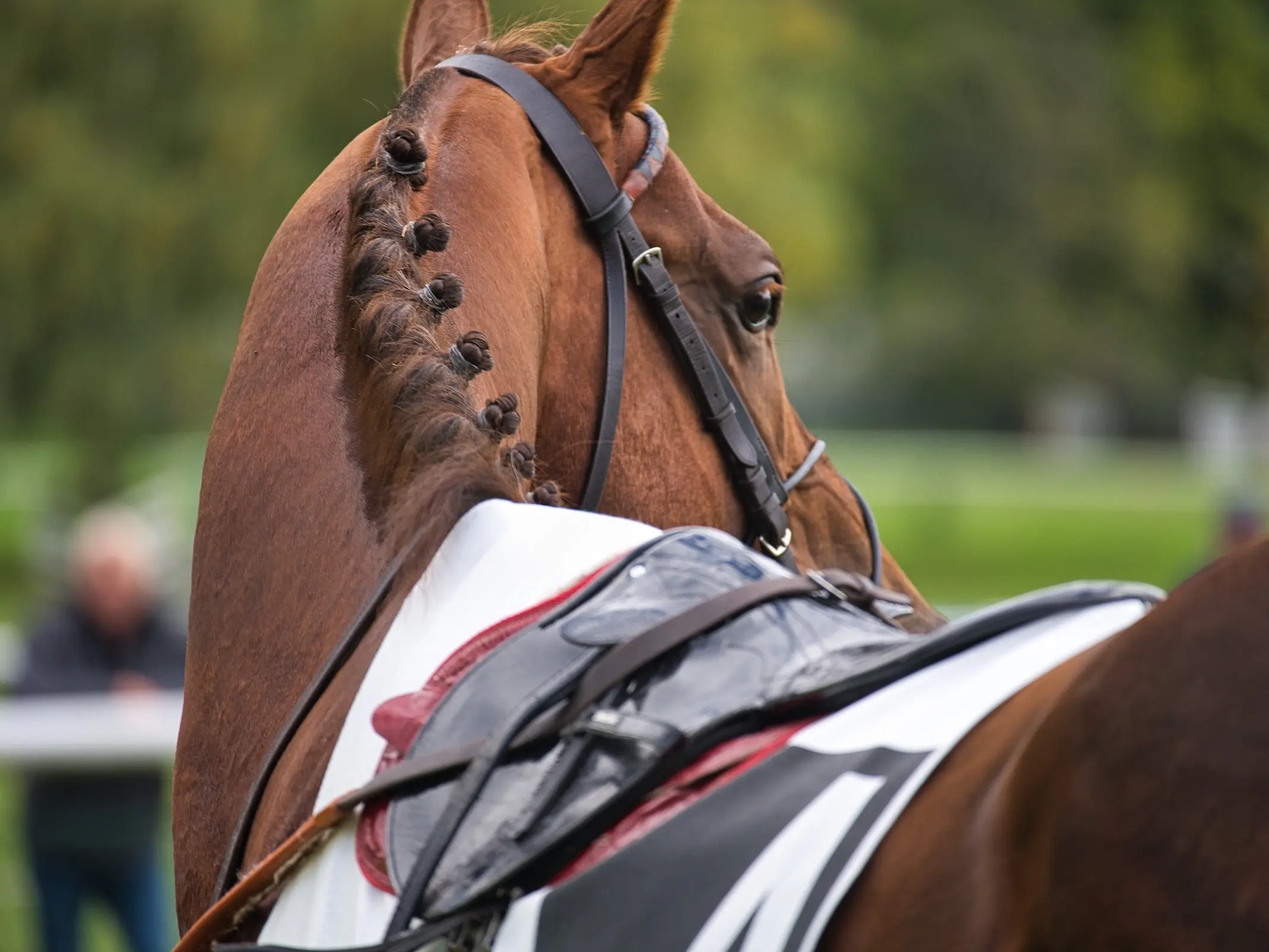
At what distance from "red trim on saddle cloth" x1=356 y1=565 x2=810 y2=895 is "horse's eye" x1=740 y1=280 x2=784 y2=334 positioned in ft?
2.86

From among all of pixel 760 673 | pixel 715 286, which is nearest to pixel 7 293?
pixel 715 286

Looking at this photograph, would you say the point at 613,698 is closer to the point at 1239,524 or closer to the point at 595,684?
the point at 595,684

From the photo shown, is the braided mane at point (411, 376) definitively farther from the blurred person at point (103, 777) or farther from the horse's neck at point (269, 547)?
the blurred person at point (103, 777)

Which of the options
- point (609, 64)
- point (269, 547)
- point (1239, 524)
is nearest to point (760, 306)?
point (609, 64)

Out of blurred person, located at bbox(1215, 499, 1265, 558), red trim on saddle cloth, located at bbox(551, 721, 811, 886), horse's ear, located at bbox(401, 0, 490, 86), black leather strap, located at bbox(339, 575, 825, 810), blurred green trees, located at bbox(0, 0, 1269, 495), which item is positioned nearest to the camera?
red trim on saddle cloth, located at bbox(551, 721, 811, 886)

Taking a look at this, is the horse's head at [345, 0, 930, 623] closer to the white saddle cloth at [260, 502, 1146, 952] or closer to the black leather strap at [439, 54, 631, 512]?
the black leather strap at [439, 54, 631, 512]

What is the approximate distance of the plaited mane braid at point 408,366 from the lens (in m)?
1.72

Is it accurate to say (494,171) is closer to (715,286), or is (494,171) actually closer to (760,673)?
(715,286)

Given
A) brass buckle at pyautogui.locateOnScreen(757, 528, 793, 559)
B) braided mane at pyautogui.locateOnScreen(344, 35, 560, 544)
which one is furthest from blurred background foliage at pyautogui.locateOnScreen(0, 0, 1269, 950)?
brass buckle at pyautogui.locateOnScreen(757, 528, 793, 559)

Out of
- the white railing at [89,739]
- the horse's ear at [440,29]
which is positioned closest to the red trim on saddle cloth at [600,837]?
the horse's ear at [440,29]

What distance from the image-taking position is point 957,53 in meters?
26.9

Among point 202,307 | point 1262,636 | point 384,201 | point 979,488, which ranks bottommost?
point 979,488

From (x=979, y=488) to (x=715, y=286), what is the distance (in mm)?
26283

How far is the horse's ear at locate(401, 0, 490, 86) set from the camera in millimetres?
2490
